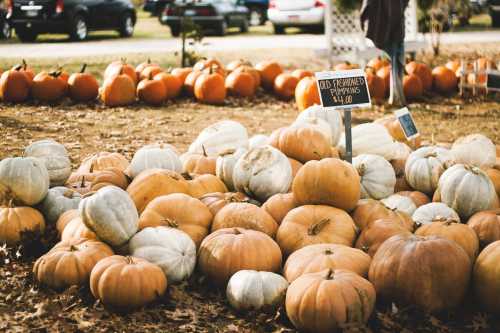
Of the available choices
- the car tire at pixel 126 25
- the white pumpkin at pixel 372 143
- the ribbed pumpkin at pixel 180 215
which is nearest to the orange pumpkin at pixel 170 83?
the white pumpkin at pixel 372 143

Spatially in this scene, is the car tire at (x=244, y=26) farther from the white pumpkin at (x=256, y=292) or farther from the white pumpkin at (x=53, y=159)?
the white pumpkin at (x=256, y=292)

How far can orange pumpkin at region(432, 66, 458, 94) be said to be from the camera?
1164 centimetres

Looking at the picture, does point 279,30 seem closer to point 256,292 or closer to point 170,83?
point 170,83

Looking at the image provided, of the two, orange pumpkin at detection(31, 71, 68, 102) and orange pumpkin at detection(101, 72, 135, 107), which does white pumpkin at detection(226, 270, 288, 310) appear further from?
orange pumpkin at detection(31, 71, 68, 102)

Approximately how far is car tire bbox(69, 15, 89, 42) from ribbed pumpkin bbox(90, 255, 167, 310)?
16348 mm

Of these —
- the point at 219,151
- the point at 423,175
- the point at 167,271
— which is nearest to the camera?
the point at 167,271

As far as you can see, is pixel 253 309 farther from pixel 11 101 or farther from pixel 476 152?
pixel 11 101

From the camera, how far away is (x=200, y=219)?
4609 mm

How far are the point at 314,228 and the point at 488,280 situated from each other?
1.02m

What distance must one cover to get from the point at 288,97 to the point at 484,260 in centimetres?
757

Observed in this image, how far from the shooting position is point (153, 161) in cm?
542

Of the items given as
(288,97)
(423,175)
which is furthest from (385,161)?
(288,97)

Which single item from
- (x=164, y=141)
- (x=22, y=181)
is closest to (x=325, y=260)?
(x=22, y=181)

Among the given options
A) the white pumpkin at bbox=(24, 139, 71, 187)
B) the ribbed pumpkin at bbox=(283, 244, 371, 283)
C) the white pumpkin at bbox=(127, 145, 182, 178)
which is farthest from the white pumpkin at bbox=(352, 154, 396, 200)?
the white pumpkin at bbox=(24, 139, 71, 187)
